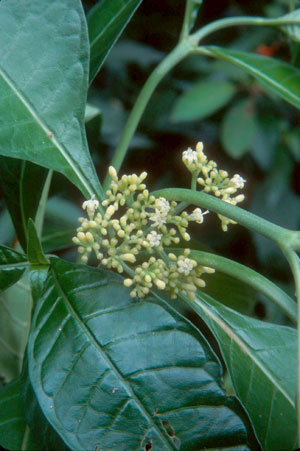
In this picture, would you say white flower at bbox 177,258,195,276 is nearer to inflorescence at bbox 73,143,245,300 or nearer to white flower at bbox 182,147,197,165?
inflorescence at bbox 73,143,245,300

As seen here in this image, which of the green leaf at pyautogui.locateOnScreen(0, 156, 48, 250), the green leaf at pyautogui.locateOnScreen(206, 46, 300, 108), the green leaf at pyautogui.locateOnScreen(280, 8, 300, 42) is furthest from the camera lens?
the green leaf at pyautogui.locateOnScreen(280, 8, 300, 42)

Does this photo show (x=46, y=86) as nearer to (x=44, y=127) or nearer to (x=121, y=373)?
(x=44, y=127)

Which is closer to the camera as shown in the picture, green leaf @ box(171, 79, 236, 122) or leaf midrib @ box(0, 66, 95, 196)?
leaf midrib @ box(0, 66, 95, 196)

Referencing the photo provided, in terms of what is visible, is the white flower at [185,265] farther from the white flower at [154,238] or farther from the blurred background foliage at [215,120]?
the blurred background foliage at [215,120]

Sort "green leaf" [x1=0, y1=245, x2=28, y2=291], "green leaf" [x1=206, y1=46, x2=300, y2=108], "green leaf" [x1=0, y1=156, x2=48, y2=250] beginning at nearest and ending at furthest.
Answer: "green leaf" [x1=0, y1=245, x2=28, y2=291]
"green leaf" [x1=0, y1=156, x2=48, y2=250]
"green leaf" [x1=206, y1=46, x2=300, y2=108]

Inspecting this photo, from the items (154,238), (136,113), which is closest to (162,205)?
(154,238)

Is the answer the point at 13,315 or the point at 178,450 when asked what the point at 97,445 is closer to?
the point at 178,450

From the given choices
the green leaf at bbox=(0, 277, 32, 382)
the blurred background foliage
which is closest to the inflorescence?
the green leaf at bbox=(0, 277, 32, 382)
